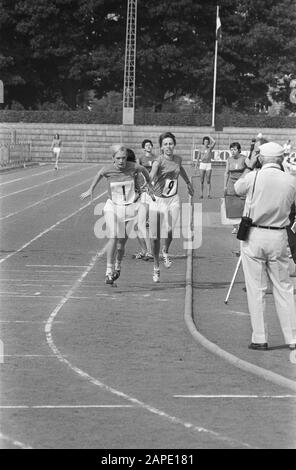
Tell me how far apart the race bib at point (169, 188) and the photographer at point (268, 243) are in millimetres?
6778

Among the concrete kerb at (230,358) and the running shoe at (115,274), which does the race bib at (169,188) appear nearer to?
the running shoe at (115,274)

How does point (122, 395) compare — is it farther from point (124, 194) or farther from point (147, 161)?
point (147, 161)

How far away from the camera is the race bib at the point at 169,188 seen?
60.1ft

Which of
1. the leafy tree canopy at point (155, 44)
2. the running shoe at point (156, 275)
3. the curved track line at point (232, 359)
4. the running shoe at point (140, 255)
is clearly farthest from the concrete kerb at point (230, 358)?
the leafy tree canopy at point (155, 44)

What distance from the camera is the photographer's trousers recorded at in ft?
37.7

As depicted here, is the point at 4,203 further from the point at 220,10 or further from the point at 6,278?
the point at 220,10

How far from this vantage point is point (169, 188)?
60.3ft

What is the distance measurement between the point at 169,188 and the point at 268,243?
698 centimetres

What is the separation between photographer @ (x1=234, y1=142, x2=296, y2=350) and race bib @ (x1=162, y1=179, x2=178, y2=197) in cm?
678

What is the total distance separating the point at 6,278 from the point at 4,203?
16154 mm

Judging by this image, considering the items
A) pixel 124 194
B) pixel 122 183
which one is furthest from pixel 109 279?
pixel 122 183

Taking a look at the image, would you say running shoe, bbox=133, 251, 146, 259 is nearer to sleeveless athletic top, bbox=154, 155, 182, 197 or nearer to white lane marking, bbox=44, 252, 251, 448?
sleeveless athletic top, bbox=154, 155, 182, 197

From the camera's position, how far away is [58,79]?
273 feet

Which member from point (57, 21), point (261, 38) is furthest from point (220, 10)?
point (57, 21)
